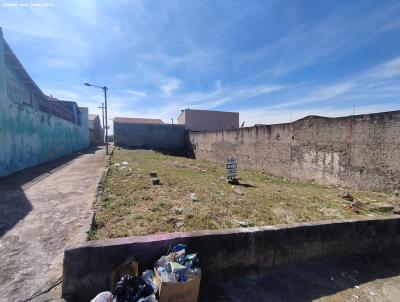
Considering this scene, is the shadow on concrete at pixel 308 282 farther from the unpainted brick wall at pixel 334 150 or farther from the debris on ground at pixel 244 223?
the unpainted brick wall at pixel 334 150

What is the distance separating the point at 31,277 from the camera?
2195 millimetres

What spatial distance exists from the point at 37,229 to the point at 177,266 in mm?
2526

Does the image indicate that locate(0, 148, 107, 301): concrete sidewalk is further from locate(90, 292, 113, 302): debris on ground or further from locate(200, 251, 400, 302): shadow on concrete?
locate(200, 251, 400, 302): shadow on concrete

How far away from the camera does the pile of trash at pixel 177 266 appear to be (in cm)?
193

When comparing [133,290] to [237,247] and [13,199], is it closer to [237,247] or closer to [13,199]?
[237,247]

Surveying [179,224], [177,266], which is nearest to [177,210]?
[179,224]

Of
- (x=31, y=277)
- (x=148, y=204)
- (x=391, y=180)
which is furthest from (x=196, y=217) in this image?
(x=391, y=180)

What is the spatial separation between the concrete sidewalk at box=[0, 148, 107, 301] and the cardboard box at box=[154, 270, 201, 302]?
0.98m

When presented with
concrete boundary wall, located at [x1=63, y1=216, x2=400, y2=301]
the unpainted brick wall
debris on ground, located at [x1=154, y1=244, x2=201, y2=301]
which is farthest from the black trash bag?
the unpainted brick wall

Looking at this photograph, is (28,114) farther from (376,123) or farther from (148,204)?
(376,123)

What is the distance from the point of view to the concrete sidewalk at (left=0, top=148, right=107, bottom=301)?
2150 mm

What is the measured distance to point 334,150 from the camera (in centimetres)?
648

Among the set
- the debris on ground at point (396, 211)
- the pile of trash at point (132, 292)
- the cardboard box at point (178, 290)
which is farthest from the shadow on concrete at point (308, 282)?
the debris on ground at point (396, 211)

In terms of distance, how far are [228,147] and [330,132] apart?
256 inches
